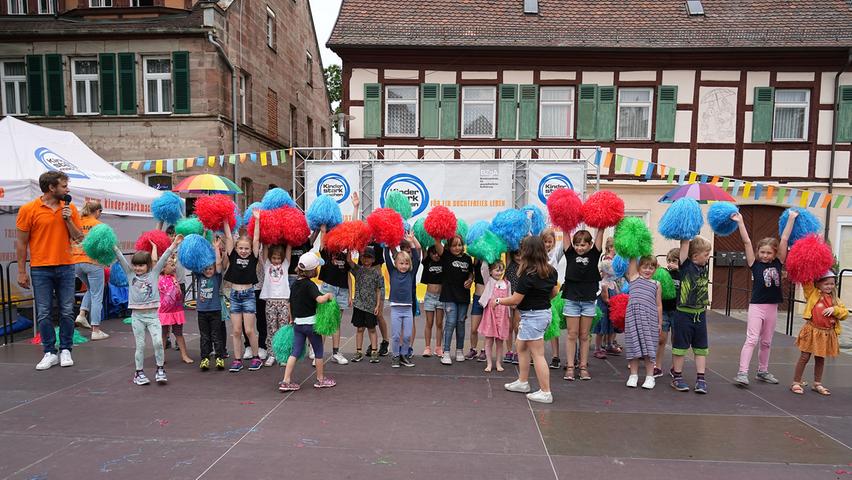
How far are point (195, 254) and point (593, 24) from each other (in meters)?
12.5

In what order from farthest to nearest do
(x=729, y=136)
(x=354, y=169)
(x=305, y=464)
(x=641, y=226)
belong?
(x=729, y=136)
(x=354, y=169)
(x=641, y=226)
(x=305, y=464)

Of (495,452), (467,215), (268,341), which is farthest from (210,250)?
(467,215)

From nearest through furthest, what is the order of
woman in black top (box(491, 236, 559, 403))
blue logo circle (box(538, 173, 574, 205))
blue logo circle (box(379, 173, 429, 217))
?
woman in black top (box(491, 236, 559, 403))
blue logo circle (box(538, 173, 574, 205))
blue logo circle (box(379, 173, 429, 217))

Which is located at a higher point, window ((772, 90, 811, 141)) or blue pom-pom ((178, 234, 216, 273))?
window ((772, 90, 811, 141))

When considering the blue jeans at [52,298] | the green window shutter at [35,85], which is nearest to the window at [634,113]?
the blue jeans at [52,298]

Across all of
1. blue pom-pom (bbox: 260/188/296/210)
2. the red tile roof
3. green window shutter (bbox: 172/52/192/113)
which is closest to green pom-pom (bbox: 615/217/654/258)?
blue pom-pom (bbox: 260/188/296/210)

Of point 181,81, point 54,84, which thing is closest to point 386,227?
point 181,81

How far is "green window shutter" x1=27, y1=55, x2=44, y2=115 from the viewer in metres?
14.5

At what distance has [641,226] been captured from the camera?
4.94 meters

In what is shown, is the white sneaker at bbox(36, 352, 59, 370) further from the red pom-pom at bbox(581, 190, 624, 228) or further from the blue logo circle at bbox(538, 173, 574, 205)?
the blue logo circle at bbox(538, 173, 574, 205)

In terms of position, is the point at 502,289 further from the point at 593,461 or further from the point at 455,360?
the point at 593,461

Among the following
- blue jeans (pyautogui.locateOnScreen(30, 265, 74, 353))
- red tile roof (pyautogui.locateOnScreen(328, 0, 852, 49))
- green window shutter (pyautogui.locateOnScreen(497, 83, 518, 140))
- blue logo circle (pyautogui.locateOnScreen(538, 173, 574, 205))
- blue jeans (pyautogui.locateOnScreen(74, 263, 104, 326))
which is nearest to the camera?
blue jeans (pyautogui.locateOnScreen(30, 265, 74, 353))

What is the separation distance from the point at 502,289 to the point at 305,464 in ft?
9.43

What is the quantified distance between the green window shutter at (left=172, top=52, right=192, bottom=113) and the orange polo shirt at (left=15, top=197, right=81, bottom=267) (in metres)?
9.95
